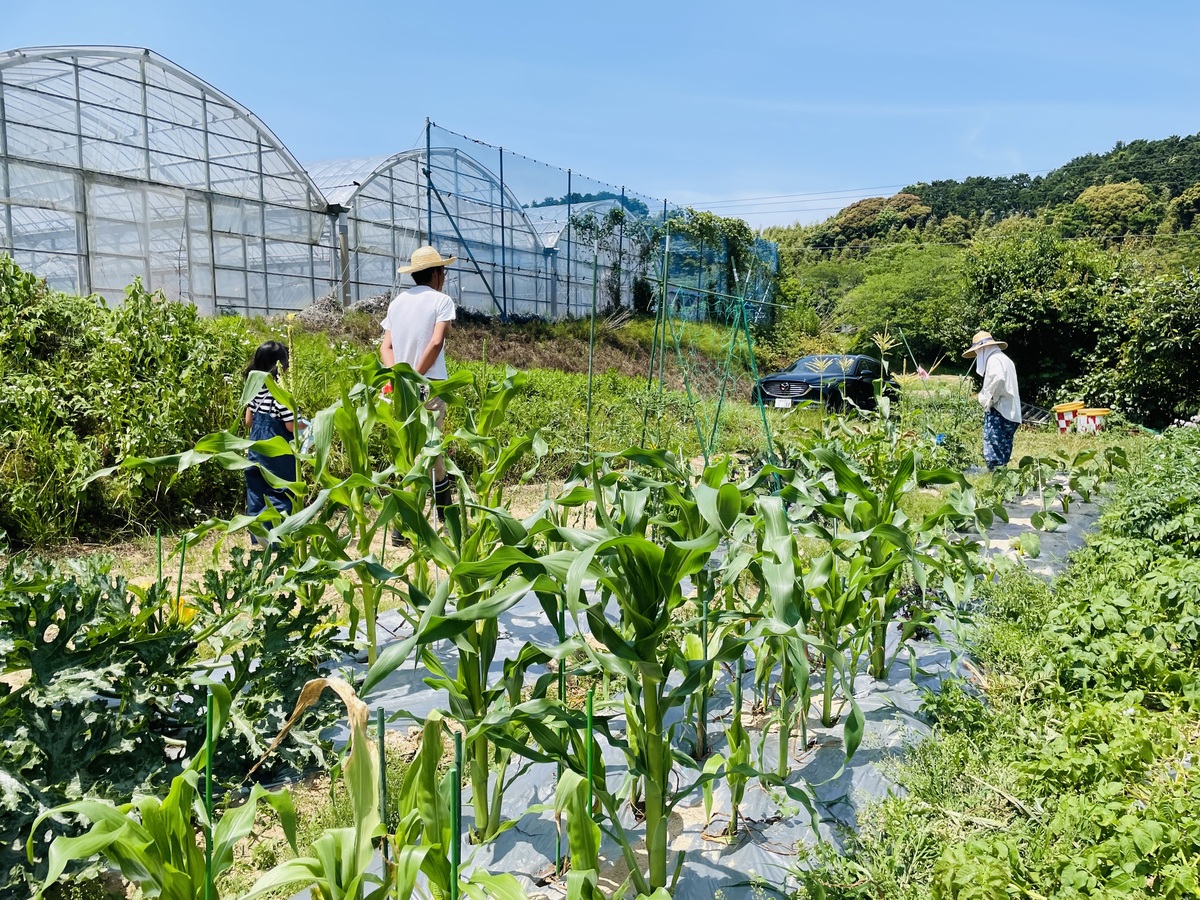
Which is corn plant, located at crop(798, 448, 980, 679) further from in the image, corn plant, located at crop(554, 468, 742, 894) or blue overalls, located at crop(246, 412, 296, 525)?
blue overalls, located at crop(246, 412, 296, 525)

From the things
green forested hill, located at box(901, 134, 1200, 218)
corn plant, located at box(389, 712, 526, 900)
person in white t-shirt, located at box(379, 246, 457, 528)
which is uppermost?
green forested hill, located at box(901, 134, 1200, 218)

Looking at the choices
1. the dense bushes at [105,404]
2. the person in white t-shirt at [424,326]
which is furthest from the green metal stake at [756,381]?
the person in white t-shirt at [424,326]

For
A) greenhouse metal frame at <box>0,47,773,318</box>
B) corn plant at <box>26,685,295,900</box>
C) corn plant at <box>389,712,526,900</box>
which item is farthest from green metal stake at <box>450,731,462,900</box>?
greenhouse metal frame at <box>0,47,773,318</box>

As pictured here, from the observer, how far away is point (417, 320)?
154 inches

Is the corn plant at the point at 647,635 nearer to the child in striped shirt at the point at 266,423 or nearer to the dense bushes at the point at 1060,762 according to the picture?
the dense bushes at the point at 1060,762

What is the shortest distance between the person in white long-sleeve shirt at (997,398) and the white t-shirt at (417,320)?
4.44m

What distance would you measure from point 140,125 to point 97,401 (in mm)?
8433

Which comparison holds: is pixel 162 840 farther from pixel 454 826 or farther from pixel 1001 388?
pixel 1001 388

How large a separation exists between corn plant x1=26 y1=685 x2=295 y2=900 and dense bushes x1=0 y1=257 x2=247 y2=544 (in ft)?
12.2

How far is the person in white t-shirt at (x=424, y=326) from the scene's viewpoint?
3818 mm

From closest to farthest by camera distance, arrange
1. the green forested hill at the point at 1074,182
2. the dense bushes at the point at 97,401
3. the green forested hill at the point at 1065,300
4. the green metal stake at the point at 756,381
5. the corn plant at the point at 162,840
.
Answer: the corn plant at the point at 162,840 < the dense bushes at the point at 97,401 < the green metal stake at the point at 756,381 < the green forested hill at the point at 1065,300 < the green forested hill at the point at 1074,182

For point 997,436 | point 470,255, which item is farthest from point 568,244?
point 997,436

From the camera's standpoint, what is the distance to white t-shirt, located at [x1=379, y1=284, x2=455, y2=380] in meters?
3.87

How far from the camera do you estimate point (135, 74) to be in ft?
35.8
